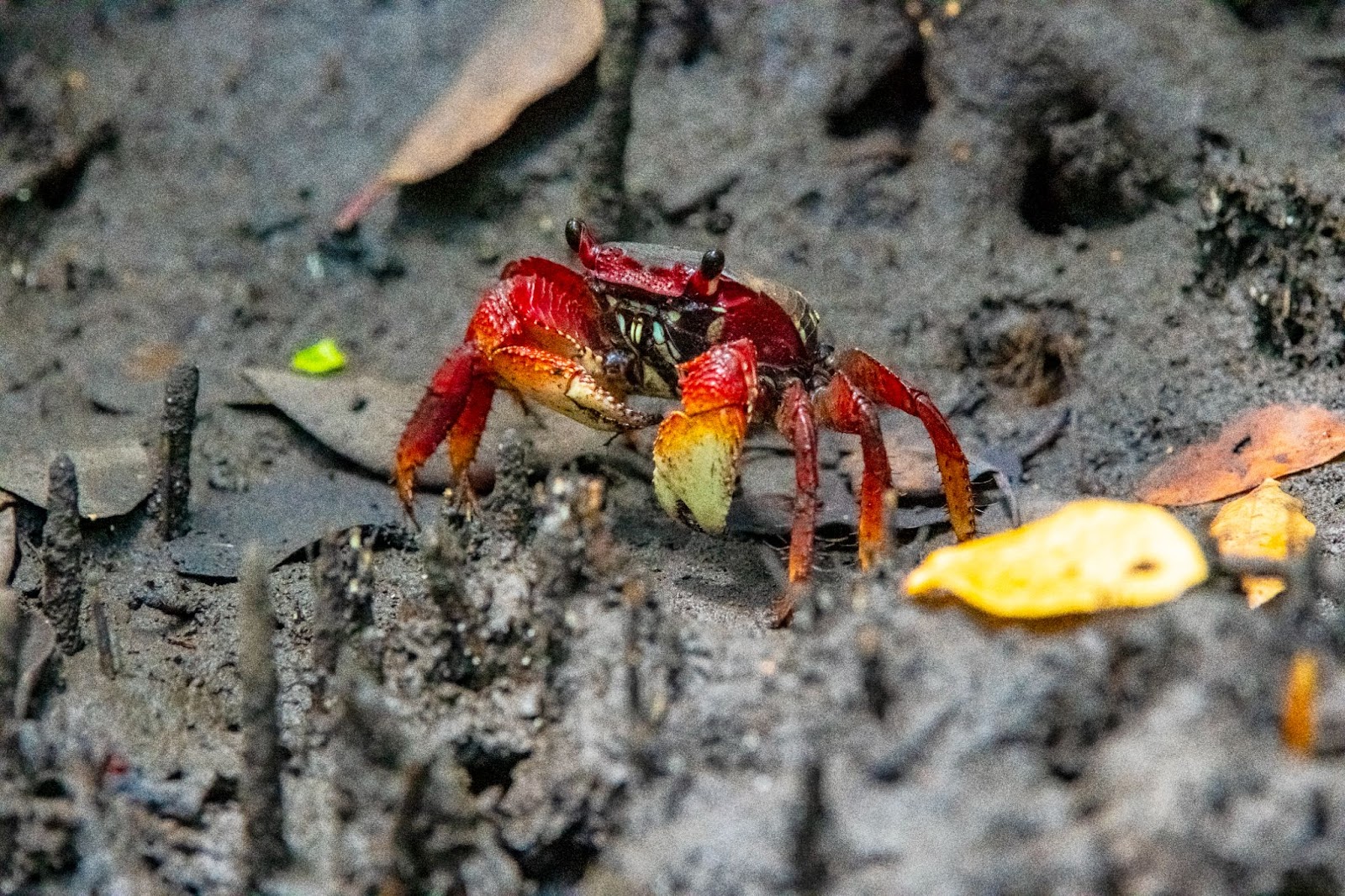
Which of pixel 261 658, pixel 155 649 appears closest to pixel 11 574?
pixel 155 649

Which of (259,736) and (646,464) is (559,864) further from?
(646,464)

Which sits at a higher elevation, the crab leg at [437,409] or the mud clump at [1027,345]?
the crab leg at [437,409]

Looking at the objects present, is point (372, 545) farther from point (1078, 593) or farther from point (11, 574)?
point (1078, 593)

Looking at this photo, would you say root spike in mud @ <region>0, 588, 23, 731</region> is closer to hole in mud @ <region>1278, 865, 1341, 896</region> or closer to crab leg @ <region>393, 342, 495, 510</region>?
crab leg @ <region>393, 342, 495, 510</region>

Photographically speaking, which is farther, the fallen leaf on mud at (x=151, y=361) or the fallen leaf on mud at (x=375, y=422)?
the fallen leaf on mud at (x=151, y=361)

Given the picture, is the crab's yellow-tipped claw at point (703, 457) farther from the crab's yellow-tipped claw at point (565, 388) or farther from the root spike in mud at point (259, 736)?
the root spike in mud at point (259, 736)

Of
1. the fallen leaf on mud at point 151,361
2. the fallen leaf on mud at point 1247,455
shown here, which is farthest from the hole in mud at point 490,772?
the fallen leaf on mud at point 151,361
